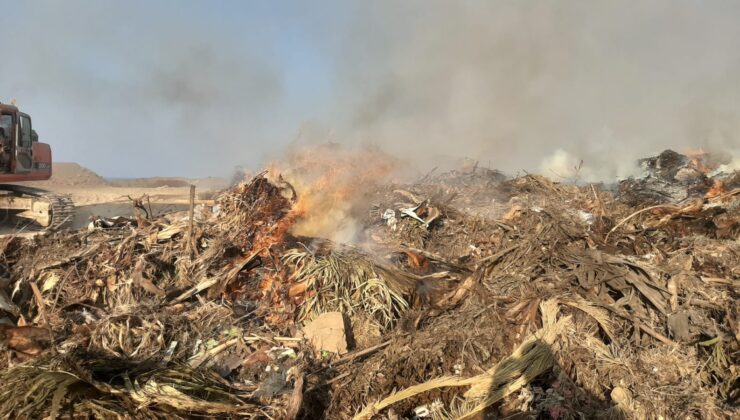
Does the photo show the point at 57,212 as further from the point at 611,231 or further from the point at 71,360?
the point at 611,231

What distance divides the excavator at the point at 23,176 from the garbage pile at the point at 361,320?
5.88 m

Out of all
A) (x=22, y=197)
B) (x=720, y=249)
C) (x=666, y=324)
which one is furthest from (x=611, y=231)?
(x=22, y=197)

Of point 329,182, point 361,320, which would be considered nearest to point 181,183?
point 329,182

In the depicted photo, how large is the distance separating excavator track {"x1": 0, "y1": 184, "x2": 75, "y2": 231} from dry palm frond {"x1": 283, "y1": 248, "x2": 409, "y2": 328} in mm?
8873

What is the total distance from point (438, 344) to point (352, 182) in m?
5.86

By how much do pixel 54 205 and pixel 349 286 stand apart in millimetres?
10152

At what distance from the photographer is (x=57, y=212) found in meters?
12.1

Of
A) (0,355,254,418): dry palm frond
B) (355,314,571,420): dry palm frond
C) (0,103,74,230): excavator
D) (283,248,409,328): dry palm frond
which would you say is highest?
(0,103,74,230): excavator

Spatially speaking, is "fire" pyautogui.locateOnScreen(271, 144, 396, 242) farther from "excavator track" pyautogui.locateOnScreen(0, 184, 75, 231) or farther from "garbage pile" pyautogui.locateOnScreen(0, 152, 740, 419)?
"excavator track" pyautogui.locateOnScreen(0, 184, 75, 231)

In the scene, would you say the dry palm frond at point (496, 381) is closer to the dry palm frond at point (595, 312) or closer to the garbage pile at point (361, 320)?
the garbage pile at point (361, 320)

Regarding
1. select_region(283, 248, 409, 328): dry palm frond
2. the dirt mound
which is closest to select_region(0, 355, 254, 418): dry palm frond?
select_region(283, 248, 409, 328): dry palm frond

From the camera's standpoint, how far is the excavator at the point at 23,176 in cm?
1186

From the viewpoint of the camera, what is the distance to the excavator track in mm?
12047

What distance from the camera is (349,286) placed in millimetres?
5785
